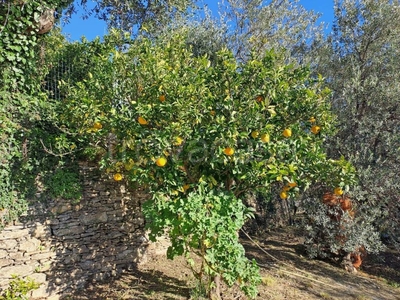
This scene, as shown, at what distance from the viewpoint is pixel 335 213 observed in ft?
26.5

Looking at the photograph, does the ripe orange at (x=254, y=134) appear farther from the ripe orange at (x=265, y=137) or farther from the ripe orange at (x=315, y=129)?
the ripe orange at (x=315, y=129)

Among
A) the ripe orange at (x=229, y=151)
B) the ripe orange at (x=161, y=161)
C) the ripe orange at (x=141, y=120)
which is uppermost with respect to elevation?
the ripe orange at (x=141, y=120)

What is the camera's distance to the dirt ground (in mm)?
5773

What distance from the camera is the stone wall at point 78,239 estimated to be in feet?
17.3

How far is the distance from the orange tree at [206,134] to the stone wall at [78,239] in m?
1.73

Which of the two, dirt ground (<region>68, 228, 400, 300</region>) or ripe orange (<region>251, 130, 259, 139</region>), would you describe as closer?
ripe orange (<region>251, 130, 259, 139</region>)

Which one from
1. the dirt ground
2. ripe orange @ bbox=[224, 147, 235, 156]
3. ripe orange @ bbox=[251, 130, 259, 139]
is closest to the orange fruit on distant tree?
ripe orange @ bbox=[251, 130, 259, 139]

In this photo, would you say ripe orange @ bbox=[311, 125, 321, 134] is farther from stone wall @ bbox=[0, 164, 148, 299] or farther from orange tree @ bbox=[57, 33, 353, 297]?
stone wall @ bbox=[0, 164, 148, 299]

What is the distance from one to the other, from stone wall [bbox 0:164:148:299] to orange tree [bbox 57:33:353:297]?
1.73 meters

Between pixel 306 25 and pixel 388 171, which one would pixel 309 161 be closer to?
pixel 388 171

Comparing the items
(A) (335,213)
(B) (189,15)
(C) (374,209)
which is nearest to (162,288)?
(A) (335,213)

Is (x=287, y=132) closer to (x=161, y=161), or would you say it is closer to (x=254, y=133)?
(x=254, y=133)

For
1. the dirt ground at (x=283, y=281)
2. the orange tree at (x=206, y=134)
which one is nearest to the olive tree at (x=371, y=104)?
the dirt ground at (x=283, y=281)

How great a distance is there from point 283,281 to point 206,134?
4.17 m
